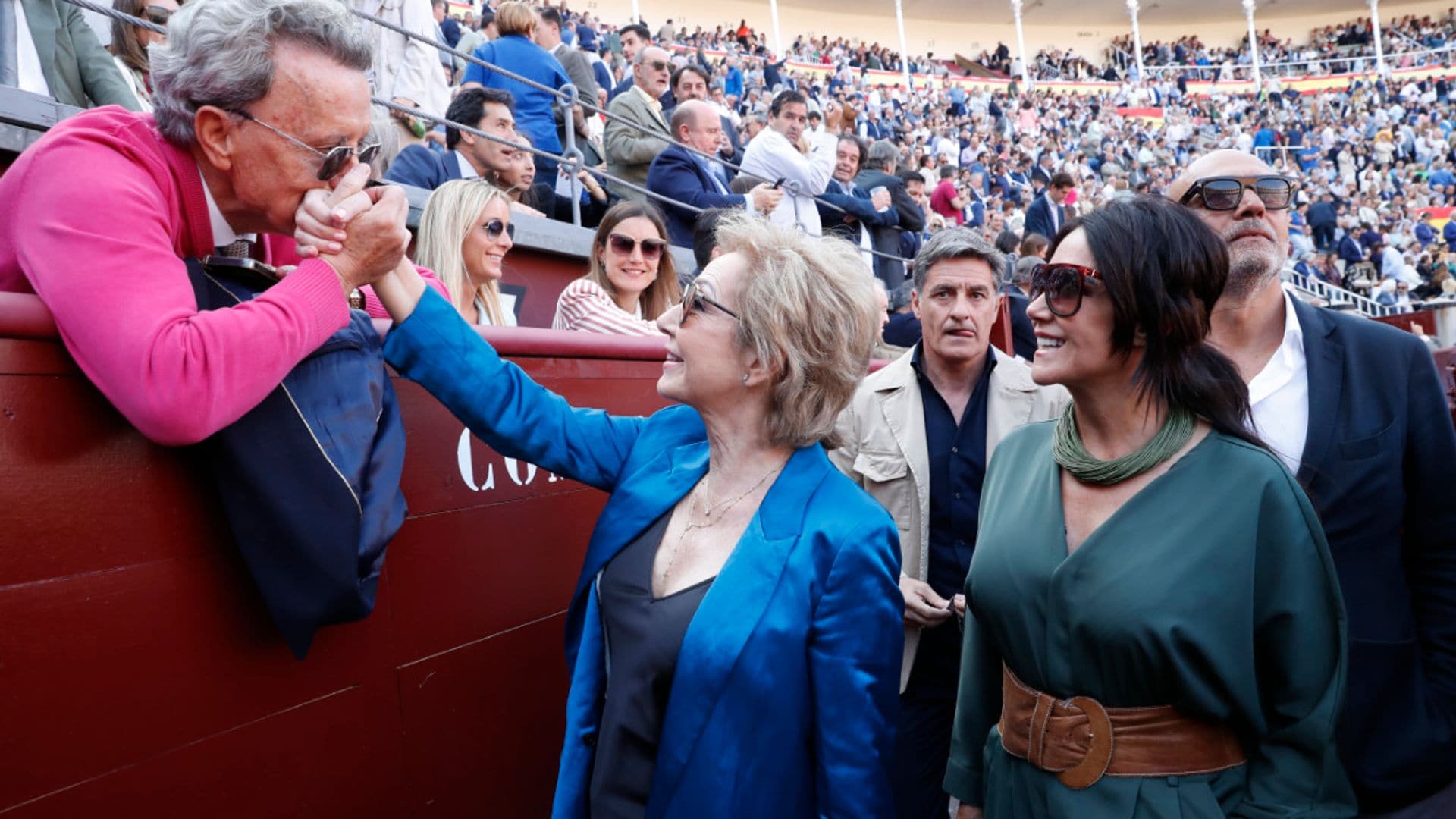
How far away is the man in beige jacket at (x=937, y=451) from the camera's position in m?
2.93

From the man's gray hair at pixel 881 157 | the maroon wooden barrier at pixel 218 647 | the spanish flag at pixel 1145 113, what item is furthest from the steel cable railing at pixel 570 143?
the spanish flag at pixel 1145 113

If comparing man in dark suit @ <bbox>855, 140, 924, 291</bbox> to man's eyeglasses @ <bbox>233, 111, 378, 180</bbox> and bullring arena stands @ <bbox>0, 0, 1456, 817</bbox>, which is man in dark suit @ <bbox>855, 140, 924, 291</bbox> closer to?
bullring arena stands @ <bbox>0, 0, 1456, 817</bbox>

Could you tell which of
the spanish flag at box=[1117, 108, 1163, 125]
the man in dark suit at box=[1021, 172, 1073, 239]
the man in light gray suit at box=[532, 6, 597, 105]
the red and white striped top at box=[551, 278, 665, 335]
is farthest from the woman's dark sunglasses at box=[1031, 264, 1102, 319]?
the spanish flag at box=[1117, 108, 1163, 125]

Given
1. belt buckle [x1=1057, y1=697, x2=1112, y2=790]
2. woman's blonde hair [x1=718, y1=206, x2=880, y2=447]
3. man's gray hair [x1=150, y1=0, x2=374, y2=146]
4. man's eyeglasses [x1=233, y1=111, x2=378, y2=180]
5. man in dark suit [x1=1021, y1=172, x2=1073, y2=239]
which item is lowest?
belt buckle [x1=1057, y1=697, x2=1112, y2=790]

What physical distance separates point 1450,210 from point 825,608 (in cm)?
3448

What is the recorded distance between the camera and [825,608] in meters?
1.88

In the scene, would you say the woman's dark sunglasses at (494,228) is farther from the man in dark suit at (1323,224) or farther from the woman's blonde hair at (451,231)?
the man in dark suit at (1323,224)

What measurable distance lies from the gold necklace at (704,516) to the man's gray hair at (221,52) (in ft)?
3.47

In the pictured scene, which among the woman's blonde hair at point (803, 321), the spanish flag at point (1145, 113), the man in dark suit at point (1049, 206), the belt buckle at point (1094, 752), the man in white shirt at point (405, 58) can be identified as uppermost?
the spanish flag at point (1145, 113)

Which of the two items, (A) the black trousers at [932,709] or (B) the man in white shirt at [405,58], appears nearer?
(A) the black trousers at [932,709]

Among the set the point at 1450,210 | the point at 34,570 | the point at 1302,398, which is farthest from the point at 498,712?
the point at 1450,210

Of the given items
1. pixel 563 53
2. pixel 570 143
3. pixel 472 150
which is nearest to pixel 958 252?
pixel 472 150

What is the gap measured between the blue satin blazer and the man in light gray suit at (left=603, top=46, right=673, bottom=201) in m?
4.81

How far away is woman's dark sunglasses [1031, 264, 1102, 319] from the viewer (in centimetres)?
205
